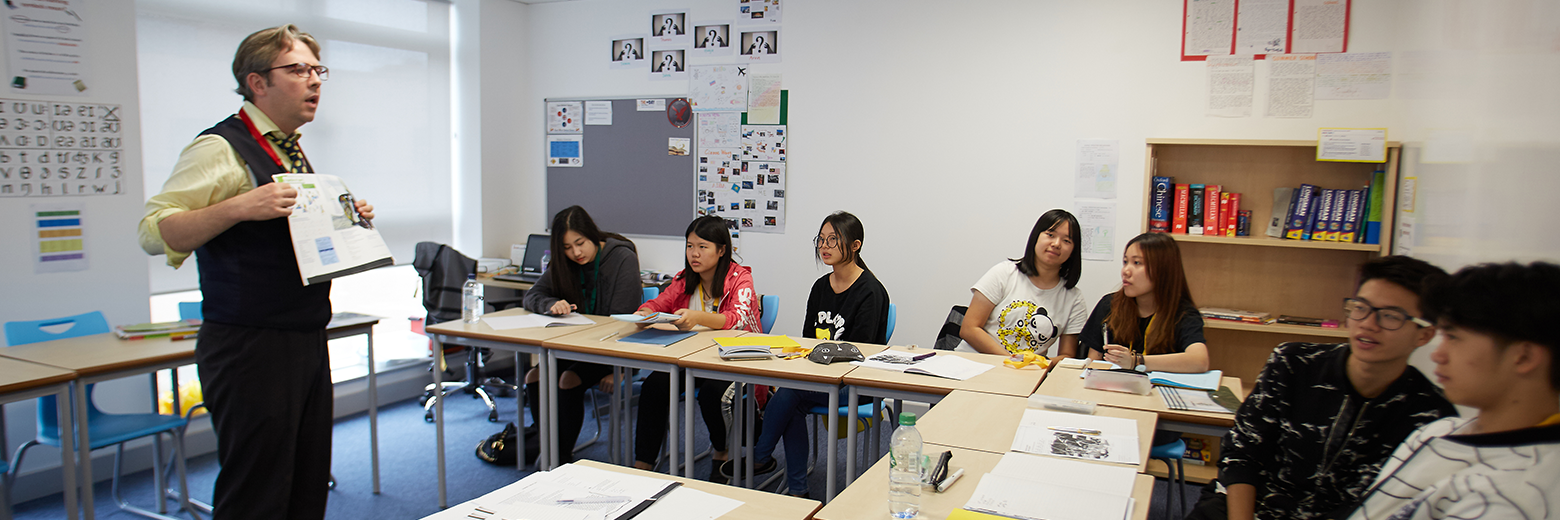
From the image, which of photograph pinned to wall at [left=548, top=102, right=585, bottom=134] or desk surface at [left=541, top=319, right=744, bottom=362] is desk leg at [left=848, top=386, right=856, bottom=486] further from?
photograph pinned to wall at [left=548, top=102, right=585, bottom=134]

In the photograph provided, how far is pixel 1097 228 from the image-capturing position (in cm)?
416

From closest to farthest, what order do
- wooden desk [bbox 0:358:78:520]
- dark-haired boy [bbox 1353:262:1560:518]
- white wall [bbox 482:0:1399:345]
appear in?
dark-haired boy [bbox 1353:262:1560:518] < wooden desk [bbox 0:358:78:520] < white wall [bbox 482:0:1399:345]

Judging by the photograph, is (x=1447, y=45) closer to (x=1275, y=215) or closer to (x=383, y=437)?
(x=1275, y=215)

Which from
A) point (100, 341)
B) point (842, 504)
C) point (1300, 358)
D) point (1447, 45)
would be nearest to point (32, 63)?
point (100, 341)

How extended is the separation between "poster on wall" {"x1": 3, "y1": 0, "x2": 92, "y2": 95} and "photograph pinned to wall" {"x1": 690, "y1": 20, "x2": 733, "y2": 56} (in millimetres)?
2941

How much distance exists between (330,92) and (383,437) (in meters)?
1.98

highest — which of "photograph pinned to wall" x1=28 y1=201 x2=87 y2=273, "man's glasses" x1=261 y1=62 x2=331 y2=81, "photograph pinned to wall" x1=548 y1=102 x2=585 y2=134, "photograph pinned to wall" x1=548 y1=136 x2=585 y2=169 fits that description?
"photograph pinned to wall" x1=548 y1=102 x2=585 y2=134

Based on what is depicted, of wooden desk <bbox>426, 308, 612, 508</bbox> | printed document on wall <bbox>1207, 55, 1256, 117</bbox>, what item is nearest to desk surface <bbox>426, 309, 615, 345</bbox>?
wooden desk <bbox>426, 308, 612, 508</bbox>

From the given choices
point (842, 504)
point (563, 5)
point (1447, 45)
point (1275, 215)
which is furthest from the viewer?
point (563, 5)

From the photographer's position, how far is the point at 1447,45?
109 inches

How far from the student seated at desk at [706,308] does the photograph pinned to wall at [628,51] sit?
2.10 m

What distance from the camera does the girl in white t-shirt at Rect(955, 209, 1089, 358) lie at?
340 centimetres

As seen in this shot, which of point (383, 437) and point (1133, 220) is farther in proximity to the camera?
point (383, 437)

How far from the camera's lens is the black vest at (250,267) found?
2.05 m
